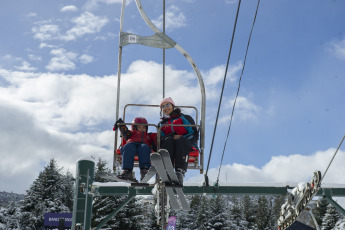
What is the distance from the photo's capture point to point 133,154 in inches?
265

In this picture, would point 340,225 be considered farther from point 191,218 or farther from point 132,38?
point 132,38

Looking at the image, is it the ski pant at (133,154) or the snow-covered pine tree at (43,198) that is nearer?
the ski pant at (133,154)

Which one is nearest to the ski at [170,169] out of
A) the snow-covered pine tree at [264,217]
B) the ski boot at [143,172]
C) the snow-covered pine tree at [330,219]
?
the ski boot at [143,172]

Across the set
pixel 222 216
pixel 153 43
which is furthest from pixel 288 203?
pixel 222 216

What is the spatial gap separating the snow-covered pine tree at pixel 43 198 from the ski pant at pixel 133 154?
31.2m

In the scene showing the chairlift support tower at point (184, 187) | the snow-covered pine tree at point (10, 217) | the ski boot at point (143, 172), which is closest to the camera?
the ski boot at point (143, 172)

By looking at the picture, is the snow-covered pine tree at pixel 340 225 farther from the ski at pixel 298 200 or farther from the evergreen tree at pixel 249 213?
the ski at pixel 298 200

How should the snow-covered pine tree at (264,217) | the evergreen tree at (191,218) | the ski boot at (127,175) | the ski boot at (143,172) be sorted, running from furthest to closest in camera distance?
the snow-covered pine tree at (264,217), the evergreen tree at (191,218), the ski boot at (143,172), the ski boot at (127,175)

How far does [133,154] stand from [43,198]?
33939mm

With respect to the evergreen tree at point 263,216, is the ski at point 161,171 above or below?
above

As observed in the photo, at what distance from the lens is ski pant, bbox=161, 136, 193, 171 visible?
6.27 metres

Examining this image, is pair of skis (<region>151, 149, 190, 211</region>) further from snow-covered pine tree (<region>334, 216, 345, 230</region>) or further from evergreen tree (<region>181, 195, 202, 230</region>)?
evergreen tree (<region>181, 195, 202, 230</region>)

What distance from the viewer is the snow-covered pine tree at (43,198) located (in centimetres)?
3581

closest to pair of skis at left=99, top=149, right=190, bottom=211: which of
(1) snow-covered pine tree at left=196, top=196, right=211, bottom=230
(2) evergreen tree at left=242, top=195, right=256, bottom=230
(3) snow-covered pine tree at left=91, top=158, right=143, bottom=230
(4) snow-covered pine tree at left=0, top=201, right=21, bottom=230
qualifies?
(3) snow-covered pine tree at left=91, top=158, right=143, bottom=230
